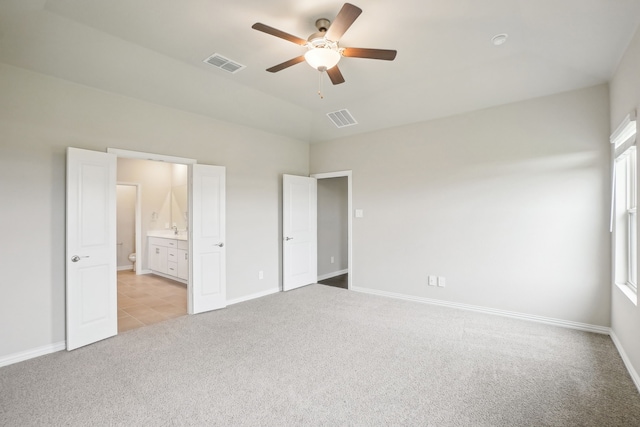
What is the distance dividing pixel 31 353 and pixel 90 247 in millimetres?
1072

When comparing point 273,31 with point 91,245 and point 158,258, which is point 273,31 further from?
point 158,258

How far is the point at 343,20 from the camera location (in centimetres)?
207

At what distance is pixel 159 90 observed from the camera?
11.8ft

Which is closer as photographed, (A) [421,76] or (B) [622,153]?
(B) [622,153]

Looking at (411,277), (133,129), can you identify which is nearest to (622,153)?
(411,277)

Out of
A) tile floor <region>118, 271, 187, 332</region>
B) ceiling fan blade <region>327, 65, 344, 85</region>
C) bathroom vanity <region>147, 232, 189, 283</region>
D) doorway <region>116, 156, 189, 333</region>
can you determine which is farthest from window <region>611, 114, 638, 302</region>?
bathroom vanity <region>147, 232, 189, 283</region>

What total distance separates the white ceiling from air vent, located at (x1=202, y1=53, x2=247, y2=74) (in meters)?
0.08

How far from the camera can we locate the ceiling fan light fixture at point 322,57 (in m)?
2.41

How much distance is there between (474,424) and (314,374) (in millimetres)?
1206

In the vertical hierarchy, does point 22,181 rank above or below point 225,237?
above

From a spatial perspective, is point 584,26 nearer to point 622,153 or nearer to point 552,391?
point 622,153

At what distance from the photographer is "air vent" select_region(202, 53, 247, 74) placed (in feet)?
10.7

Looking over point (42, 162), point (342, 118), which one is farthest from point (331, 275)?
point (42, 162)

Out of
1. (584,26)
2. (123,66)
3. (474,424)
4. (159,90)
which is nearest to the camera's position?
(474,424)
